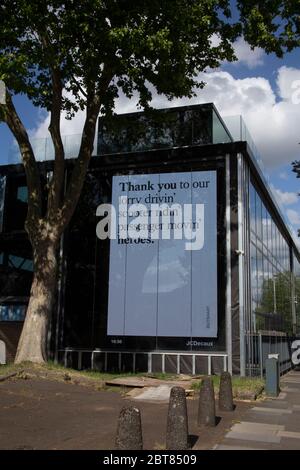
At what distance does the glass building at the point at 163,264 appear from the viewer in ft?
Answer: 60.5

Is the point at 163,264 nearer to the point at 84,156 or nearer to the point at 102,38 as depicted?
the point at 84,156

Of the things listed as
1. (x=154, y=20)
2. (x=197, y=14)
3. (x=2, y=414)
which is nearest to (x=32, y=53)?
(x=154, y=20)

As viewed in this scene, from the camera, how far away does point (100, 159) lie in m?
20.9

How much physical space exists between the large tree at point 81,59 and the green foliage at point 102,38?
26 millimetres

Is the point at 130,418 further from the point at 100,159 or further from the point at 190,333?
the point at 100,159

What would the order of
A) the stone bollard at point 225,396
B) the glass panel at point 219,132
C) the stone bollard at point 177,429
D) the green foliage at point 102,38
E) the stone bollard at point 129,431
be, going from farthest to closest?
the glass panel at point 219,132 < the green foliage at point 102,38 < the stone bollard at point 225,396 < the stone bollard at point 177,429 < the stone bollard at point 129,431

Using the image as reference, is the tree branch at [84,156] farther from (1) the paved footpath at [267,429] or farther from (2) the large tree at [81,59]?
(1) the paved footpath at [267,429]

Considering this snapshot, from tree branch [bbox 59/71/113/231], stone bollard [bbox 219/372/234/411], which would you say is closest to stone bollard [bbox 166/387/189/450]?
stone bollard [bbox 219/372/234/411]

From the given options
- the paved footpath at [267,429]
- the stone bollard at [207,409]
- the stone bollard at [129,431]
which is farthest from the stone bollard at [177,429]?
the stone bollard at [207,409]

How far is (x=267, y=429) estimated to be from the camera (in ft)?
29.9

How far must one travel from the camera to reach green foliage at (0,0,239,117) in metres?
13.8

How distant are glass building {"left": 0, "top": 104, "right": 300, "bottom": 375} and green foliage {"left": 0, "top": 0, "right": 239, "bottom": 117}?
310cm

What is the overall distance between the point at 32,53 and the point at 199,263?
8.71 m

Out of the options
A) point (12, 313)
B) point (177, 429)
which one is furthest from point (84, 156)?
point (177, 429)
